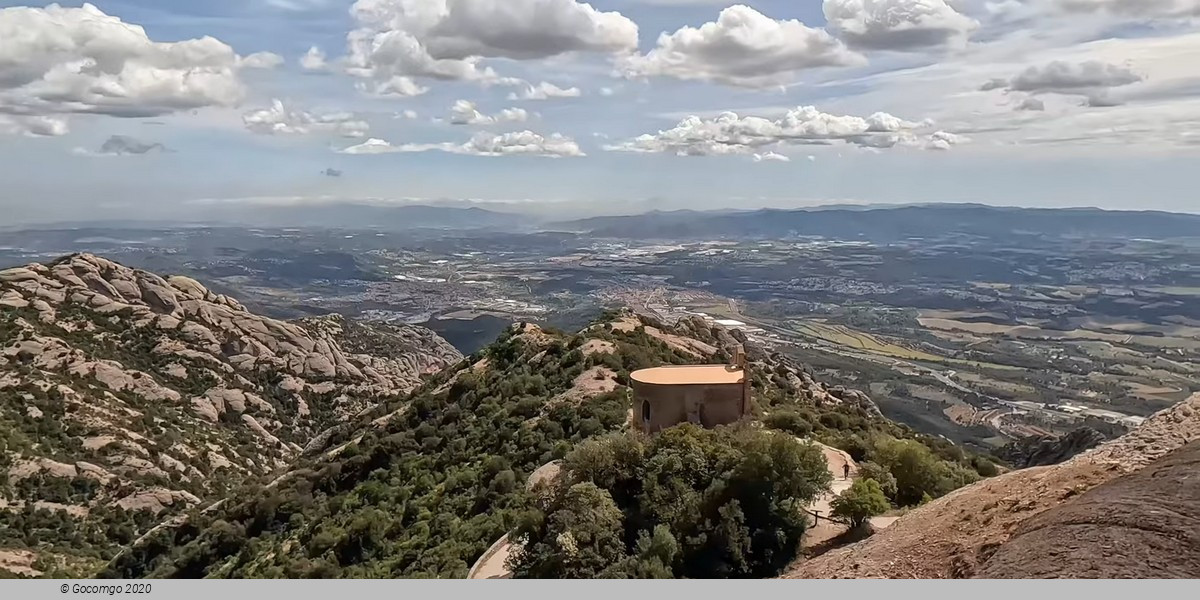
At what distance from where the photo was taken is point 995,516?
14.3 meters

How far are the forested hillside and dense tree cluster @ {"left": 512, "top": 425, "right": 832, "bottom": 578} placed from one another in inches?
1.7

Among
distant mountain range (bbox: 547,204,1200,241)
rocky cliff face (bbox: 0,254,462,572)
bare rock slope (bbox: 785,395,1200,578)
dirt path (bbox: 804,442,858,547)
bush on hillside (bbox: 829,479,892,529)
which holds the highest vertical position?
distant mountain range (bbox: 547,204,1200,241)

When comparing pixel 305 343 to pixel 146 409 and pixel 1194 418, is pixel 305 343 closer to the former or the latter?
pixel 146 409

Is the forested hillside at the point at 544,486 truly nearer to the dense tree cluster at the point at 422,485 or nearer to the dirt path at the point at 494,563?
the dense tree cluster at the point at 422,485

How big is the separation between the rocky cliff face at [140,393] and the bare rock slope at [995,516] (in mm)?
32940

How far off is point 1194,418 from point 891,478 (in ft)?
24.8

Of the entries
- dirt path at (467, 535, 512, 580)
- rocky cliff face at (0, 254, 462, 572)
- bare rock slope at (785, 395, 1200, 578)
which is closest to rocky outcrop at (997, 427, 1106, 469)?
bare rock slope at (785, 395, 1200, 578)

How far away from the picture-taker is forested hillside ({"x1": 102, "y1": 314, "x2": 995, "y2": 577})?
709 inches

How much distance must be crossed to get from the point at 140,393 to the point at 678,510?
158ft

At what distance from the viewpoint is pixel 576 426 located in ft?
96.9


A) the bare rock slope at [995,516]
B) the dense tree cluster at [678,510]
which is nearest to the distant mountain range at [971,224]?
the bare rock slope at [995,516]

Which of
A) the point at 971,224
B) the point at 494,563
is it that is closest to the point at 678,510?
the point at 494,563

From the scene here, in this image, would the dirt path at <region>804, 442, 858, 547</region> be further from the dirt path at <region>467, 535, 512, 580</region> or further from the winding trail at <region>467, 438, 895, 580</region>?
the dirt path at <region>467, 535, 512, 580</region>

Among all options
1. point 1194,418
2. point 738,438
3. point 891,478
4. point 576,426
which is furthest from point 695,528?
point 576,426
